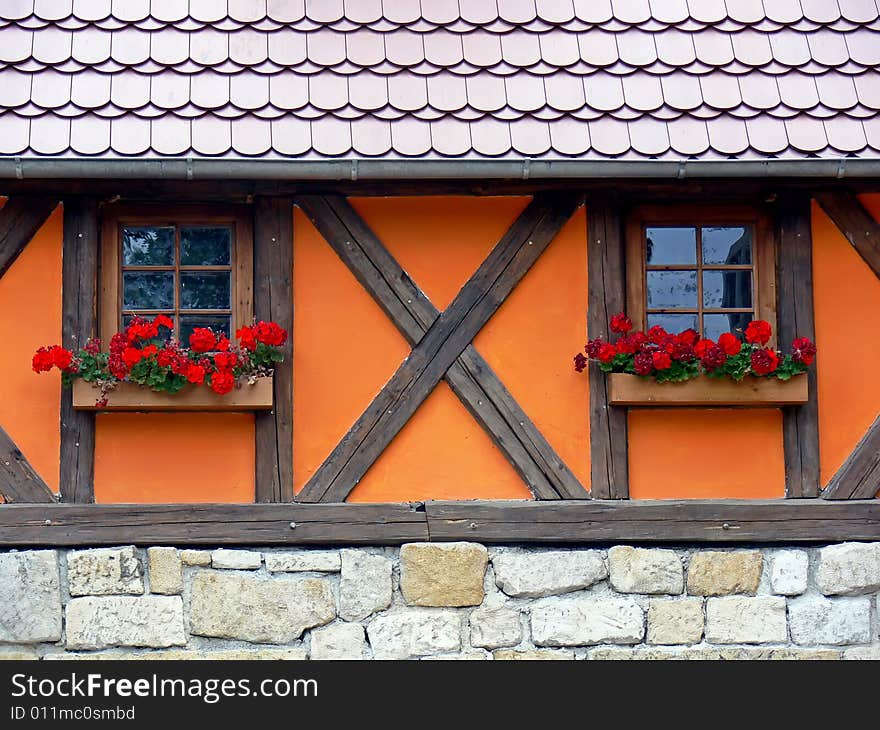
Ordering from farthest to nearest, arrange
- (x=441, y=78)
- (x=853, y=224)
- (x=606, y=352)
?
1. (x=853, y=224)
2. (x=441, y=78)
3. (x=606, y=352)

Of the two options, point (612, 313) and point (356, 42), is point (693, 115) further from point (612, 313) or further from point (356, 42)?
point (356, 42)

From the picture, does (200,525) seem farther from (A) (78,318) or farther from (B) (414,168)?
(B) (414,168)

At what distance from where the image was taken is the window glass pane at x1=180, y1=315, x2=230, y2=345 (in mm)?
6367

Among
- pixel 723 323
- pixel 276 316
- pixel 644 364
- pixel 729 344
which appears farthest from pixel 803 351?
pixel 276 316

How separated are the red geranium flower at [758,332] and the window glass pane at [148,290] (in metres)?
2.73

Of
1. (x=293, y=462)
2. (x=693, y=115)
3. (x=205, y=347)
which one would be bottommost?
(x=293, y=462)

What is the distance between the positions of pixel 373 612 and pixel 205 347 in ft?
4.74

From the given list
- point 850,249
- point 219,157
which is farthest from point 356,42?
point 850,249

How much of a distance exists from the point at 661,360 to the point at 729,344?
1.08 feet

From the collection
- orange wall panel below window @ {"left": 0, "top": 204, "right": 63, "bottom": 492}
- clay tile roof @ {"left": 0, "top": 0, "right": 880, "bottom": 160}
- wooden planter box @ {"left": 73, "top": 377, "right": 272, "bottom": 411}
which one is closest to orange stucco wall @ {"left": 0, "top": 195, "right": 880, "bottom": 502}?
orange wall panel below window @ {"left": 0, "top": 204, "right": 63, "bottom": 492}

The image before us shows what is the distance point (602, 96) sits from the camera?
6.22 metres

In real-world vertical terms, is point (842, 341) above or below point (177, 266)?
below

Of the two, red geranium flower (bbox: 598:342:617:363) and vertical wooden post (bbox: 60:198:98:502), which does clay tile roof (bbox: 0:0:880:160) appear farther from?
red geranium flower (bbox: 598:342:617:363)

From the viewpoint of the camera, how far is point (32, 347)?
246 inches
